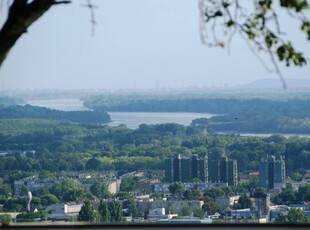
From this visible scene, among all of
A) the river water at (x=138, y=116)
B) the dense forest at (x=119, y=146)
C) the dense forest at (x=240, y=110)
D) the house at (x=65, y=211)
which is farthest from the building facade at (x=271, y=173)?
the river water at (x=138, y=116)

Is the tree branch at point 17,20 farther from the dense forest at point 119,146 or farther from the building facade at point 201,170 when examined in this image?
the dense forest at point 119,146

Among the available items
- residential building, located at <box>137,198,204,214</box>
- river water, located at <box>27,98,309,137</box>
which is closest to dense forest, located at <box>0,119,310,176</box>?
river water, located at <box>27,98,309,137</box>

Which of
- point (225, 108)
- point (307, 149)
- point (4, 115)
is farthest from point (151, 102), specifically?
point (307, 149)

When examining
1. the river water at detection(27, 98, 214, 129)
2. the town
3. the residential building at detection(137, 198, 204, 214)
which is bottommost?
the town

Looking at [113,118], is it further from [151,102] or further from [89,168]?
[89,168]

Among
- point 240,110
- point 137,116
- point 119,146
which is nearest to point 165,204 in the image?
point 119,146

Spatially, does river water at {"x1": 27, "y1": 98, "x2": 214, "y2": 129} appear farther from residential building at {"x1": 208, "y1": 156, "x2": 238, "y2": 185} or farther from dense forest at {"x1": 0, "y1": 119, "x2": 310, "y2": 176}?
residential building at {"x1": 208, "y1": 156, "x2": 238, "y2": 185}

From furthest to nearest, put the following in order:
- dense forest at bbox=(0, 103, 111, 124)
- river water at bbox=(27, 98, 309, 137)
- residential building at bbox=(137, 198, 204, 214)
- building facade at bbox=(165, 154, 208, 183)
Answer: river water at bbox=(27, 98, 309, 137) → dense forest at bbox=(0, 103, 111, 124) → building facade at bbox=(165, 154, 208, 183) → residential building at bbox=(137, 198, 204, 214)
